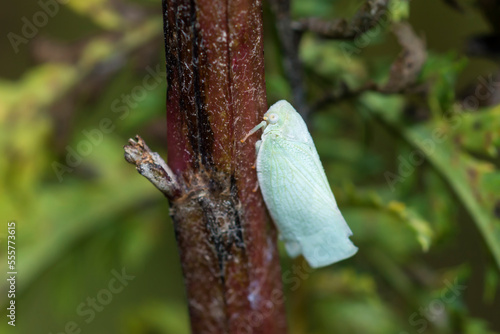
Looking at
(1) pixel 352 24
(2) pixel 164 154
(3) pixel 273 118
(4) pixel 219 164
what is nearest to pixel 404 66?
(1) pixel 352 24

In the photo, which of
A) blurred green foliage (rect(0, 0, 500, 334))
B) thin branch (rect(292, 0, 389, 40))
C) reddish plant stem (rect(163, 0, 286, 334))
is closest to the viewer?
reddish plant stem (rect(163, 0, 286, 334))

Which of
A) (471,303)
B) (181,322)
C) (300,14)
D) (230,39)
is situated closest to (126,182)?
(181,322)

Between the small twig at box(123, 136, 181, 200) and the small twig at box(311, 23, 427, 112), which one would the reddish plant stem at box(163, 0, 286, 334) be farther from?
the small twig at box(311, 23, 427, 112)

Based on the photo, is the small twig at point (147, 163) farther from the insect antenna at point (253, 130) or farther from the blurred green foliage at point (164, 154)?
the blurred green foliage at point (164, 154)

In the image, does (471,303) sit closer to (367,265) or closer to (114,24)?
(367,265)

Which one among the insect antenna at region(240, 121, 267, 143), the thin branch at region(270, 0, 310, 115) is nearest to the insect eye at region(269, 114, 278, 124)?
the insect antenna at region(240, 121, 267, 143)

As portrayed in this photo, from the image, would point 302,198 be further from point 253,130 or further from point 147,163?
point 147,163

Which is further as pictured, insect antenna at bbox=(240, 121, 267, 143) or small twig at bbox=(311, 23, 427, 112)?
small twig at bbox=(311, 23, 427, 112)

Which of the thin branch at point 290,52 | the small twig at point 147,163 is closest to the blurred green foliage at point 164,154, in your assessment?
the thin branch at point 290,52
